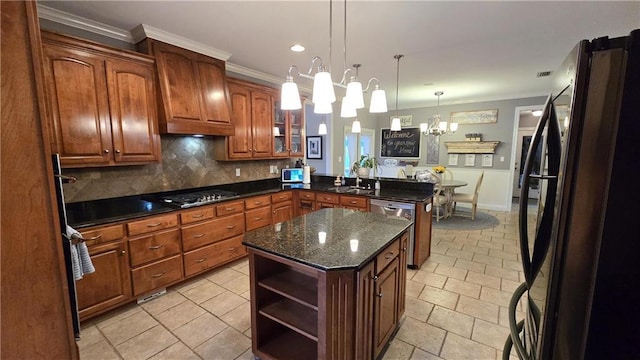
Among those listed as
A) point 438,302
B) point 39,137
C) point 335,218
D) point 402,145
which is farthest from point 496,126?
point 39,137

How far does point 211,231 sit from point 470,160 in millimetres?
6017

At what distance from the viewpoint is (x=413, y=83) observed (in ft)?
15.7

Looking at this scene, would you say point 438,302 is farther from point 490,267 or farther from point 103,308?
point 103,308

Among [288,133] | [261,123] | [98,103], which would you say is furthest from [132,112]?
[288,133]

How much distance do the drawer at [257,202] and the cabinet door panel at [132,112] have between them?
3.72 ft

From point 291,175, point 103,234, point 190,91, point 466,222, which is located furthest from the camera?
point 466,222

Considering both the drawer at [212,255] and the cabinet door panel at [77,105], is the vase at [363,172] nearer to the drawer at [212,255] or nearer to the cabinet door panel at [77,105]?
the drawer at [212,255]

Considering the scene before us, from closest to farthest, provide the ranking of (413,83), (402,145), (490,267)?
(490,267) → (413,83) → (402,145)

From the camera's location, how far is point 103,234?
7.25 feet

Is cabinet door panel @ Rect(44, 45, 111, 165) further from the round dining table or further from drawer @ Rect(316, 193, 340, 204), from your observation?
the round dining table

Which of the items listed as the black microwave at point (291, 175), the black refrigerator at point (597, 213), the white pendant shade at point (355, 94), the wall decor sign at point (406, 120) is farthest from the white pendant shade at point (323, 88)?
the wall decor sign at point (406, 120)

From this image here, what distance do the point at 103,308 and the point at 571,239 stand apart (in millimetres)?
3072

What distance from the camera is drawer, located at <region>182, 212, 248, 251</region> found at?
281 centimetres

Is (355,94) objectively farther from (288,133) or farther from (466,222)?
(466,222)
